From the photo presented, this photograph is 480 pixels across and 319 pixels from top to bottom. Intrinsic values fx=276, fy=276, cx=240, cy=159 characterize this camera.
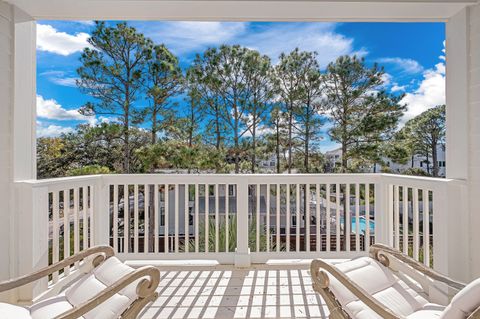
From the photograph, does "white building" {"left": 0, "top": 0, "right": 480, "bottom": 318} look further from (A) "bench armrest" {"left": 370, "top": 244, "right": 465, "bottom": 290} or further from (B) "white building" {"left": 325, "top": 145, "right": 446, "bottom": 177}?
(B) "white building" {"left": 325, "top": 145, "right": 446, "bottom": 177}

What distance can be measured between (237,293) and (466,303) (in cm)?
192

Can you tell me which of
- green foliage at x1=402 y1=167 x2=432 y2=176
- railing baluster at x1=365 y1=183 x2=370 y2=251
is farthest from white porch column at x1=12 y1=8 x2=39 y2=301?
green foliage at x1=402 y1=167 x2=432 y2=176

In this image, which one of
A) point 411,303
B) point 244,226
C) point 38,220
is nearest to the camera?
point 411,303

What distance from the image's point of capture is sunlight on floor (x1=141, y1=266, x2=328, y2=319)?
2.32 meters

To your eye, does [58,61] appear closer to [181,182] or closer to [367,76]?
[181,182]

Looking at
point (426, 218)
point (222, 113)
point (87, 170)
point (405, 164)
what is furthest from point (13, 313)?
point (405, 164)

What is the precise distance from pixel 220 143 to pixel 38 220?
4437mm

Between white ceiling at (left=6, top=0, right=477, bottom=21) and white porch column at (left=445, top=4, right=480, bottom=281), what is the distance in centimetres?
29

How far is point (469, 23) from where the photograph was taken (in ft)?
8.64

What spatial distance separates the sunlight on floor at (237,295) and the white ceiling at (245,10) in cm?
279

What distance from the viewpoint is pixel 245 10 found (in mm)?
2789

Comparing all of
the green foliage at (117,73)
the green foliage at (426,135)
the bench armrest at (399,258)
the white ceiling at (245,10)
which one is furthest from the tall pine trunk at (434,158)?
the green foliage at (117,73)

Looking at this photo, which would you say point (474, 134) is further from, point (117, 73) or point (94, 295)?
point (117, 73)

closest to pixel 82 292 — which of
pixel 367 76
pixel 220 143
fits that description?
pixel 220 143
